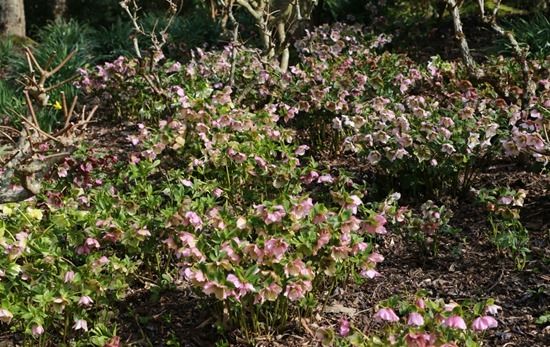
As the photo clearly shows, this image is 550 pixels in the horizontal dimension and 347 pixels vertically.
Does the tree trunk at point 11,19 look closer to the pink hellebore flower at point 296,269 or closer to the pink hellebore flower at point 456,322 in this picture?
the pink hellebore flower at point 296,269

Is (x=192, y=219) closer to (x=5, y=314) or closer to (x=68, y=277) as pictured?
(x=68, y=277)

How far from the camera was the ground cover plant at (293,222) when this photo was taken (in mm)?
2395

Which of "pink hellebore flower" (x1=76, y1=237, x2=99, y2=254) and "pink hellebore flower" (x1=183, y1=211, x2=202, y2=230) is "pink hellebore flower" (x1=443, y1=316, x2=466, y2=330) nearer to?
"pink hellebore flower" (x1=183, y1=211, x2=202, y2=230)

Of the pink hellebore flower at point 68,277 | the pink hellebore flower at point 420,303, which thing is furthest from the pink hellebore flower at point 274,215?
the pink hellebore flower at point 68,277

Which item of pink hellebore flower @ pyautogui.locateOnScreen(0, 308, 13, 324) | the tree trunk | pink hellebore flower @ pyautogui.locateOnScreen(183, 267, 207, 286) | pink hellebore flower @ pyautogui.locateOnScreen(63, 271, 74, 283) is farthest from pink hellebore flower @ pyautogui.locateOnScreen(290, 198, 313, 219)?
the tree trunk

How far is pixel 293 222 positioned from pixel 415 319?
23.5 inches

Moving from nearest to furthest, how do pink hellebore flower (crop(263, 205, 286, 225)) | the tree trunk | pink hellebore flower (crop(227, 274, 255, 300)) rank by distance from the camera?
1. pink hellebore flower (crop(227, 274, 255, 300))
2. pink hellebore flower (crop(263, 205, 286, 225))
3. the tree trunk

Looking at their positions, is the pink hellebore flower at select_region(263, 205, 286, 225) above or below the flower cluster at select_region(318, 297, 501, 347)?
above

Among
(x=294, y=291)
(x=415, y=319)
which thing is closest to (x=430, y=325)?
(x=415, y=319)

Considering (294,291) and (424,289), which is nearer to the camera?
(294,291)

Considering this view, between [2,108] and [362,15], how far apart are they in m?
4.29

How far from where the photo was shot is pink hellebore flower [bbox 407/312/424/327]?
204 centimetres

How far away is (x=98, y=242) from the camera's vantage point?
8.66ft

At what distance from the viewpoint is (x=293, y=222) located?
2482 mm
